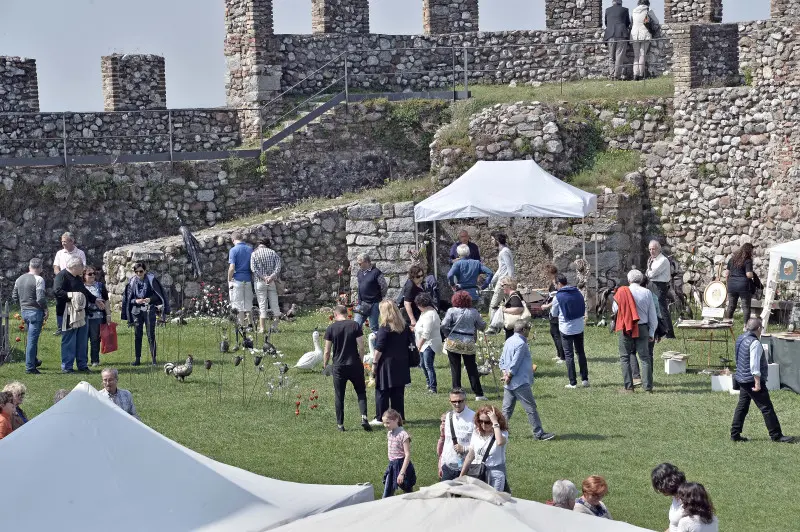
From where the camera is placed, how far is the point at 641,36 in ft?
78.8

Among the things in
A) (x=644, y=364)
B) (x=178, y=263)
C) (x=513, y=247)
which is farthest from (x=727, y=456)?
(x=178, y=263)

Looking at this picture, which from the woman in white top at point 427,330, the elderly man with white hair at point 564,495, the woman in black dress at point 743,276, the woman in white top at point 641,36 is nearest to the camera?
the elderly man with white hair at point 564,495

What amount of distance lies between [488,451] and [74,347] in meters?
7.16

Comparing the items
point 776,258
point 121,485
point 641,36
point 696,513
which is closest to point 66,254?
point 776,258

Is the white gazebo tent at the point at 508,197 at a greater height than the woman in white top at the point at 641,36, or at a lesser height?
lesser

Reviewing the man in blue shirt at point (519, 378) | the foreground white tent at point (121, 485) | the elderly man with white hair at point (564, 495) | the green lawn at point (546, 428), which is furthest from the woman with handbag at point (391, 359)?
the elderly man with white hair at point (564, 495)

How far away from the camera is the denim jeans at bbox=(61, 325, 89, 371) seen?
52.3ft

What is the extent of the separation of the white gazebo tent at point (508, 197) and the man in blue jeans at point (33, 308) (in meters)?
5.15

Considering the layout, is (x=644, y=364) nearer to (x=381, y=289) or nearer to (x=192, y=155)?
(x=381, y=289)

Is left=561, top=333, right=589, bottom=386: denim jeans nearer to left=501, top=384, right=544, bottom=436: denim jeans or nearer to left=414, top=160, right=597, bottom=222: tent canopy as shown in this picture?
left=501, top=384, right=544, bottom=436: denim jeans

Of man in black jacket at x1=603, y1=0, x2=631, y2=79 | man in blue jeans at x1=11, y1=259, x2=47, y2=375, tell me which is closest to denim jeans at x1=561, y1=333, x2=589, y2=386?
man in blue jeans at x1=11, y1=259, x2=47, y2=375

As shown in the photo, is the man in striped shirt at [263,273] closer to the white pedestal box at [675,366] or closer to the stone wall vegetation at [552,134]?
the stone wall vegetation at [552,134]

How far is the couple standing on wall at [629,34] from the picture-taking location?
78.4 feet

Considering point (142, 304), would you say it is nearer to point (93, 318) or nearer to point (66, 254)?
point (93, 318)
